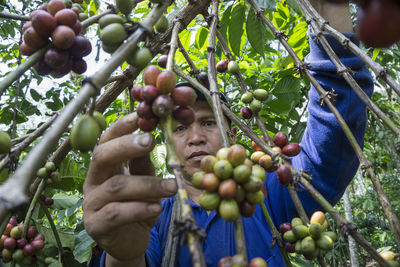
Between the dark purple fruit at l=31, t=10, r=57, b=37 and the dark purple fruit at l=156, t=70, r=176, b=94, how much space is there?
0.41m

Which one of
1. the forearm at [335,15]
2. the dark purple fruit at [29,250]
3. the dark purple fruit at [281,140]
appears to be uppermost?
the forearm at [335,15]

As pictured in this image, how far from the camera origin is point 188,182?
272cm

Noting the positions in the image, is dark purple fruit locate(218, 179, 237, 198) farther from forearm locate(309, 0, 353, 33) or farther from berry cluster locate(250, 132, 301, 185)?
forearm locate(309, 0, 353, 33)

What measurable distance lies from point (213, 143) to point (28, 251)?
147 cm

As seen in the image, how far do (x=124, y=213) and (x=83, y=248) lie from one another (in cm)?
108

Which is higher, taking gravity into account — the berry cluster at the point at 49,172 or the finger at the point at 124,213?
the berry cluster at the point at 49,172

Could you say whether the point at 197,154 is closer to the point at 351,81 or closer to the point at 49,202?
the point at 49,202

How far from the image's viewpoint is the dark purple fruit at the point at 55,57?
962 mm

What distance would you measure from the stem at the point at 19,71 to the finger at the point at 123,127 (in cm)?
33

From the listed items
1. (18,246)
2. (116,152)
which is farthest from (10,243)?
(116,152)

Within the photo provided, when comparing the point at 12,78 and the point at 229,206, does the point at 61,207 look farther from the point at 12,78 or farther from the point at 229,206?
the point at 229,206

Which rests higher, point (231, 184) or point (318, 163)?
point (318, 163)

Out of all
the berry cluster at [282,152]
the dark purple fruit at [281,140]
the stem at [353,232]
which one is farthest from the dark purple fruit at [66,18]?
the dark purple fruit at [281,140]

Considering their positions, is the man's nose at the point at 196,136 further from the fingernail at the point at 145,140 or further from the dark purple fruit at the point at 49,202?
the fingernail at the point at 145,140
